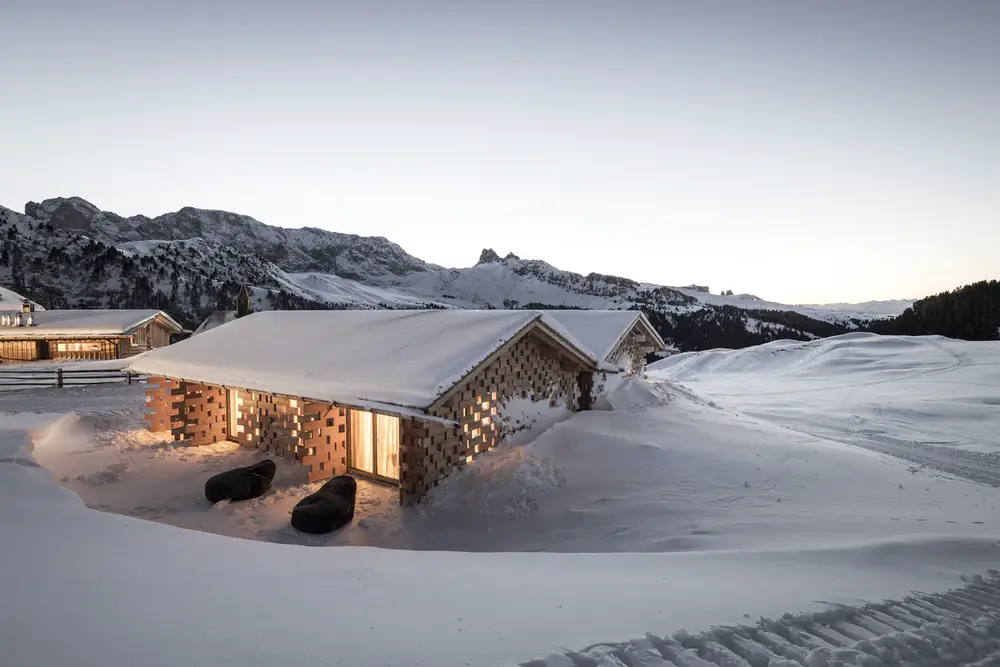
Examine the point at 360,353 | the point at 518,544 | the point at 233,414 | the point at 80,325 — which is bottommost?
the point at 518,544

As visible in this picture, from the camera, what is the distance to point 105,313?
38250 mm

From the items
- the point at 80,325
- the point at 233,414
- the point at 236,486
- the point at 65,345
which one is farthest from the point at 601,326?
the point at 65,345

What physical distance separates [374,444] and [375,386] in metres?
2.28

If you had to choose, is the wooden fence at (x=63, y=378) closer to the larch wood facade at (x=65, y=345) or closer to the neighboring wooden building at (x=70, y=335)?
the neighboring wooden building at (x=70, y=335)

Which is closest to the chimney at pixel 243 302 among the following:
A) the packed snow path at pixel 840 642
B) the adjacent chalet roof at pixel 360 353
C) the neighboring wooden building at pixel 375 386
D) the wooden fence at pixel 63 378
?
the wooden fence at pixel 63 378

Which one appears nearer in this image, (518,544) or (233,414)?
(518,544)

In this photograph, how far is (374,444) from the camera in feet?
39.5

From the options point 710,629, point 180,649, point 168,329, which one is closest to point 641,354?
point 710,629

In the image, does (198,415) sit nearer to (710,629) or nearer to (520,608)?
(520,608)

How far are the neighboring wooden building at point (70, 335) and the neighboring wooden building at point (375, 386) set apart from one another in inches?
999

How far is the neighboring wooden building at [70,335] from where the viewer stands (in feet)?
114

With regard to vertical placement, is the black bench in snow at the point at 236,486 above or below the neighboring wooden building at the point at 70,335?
below

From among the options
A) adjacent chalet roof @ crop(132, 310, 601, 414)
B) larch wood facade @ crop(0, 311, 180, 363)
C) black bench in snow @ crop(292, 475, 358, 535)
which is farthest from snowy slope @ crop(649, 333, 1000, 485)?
larch wood facade @ crop(0, 311, 180, 363)

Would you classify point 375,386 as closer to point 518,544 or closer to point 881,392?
point 518,544
